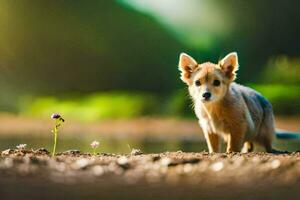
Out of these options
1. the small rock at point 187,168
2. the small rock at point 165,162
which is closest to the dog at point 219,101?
the small rock at point 165,162

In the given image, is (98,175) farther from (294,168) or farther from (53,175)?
(294,168)

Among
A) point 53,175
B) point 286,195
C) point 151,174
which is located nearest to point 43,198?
point 53,175

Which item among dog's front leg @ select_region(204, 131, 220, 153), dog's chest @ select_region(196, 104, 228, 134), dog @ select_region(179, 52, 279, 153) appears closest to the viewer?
dog @ select_region(179, 52, 279, 153)

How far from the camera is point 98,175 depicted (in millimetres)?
3377

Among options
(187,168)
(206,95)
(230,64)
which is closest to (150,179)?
(187,168)

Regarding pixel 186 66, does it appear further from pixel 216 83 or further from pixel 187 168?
pixel 187 168

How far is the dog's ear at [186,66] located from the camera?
19.9 feet

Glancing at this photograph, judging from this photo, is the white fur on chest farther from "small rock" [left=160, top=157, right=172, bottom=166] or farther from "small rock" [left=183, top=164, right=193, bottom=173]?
"small rock" [left=183, top=164, right=193, bottom=173]

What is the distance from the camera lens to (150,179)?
10.7 ft

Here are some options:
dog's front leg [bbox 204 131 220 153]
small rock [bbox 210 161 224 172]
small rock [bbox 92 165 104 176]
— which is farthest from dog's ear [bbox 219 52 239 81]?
small rock [bbox 92 165 104 176]

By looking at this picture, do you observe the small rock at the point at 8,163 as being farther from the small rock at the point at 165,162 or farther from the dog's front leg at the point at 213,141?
the dog's front leg at the point at 213,141

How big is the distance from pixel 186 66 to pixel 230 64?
41 cm

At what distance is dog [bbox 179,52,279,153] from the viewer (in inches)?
229

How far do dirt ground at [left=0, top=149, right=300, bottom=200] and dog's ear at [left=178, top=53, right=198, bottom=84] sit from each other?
2.29m
